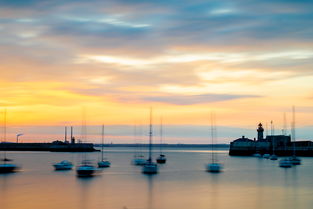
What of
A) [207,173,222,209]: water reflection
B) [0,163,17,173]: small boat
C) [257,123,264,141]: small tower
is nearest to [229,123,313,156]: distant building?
[257,123,264,141]: small tower

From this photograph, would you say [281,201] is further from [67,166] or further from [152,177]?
[67,166]

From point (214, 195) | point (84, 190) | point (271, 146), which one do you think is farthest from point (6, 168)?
point (271, 146)

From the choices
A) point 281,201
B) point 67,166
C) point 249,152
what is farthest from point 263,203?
point 249,152

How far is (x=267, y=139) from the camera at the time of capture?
19562cm

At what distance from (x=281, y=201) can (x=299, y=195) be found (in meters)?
7.19

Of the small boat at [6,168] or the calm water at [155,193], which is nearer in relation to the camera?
the calm water at [155,193]

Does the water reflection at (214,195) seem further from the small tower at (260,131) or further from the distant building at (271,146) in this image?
the small tower at (260,131)

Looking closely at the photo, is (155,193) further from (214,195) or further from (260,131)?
(260,131)

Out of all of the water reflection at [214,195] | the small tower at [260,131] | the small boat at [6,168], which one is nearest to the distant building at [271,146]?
the small tower at [260,131]

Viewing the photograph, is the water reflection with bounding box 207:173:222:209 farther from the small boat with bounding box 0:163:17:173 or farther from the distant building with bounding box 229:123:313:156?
the distant building with bounding box 229:123:313:156

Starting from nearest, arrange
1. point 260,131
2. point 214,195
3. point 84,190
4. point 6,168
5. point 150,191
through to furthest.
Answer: point 214,195, point 150,191, point 84,190, point 6,168, point 260,131

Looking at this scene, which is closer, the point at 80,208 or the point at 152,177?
the point at 80,208

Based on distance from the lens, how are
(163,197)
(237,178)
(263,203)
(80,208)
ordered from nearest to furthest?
(80,208) → (263,203) → (163,197) → (237,178)

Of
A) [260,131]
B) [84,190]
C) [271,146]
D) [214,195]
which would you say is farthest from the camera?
[260,131]
